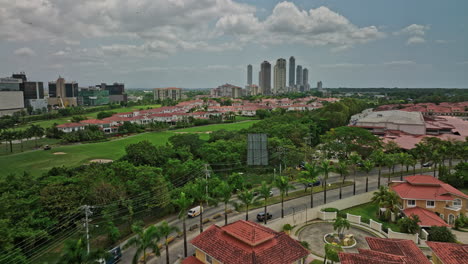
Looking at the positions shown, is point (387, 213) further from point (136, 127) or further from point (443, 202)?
point (136, 127)

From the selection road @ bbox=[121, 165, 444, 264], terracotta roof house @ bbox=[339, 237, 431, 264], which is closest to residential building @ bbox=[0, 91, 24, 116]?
road @ bbox=[121, 165, 444, 264]

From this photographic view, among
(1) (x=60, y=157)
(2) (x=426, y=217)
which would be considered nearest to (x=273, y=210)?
(2) (x=426, y=217)

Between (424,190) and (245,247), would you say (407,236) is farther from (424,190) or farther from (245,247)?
(245,247)

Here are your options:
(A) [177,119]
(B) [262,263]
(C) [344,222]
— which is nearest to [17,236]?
A: (B) [262,263]

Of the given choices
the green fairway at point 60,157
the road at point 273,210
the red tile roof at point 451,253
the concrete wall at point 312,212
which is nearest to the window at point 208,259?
the road at point 273,210

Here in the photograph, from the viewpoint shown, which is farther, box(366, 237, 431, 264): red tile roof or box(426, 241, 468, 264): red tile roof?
box(366, 237, 431, 264): red tile roof

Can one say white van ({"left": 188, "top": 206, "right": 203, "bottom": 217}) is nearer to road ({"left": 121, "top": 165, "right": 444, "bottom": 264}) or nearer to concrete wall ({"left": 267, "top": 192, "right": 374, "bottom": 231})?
road ({"left": 121, "top": 165, "right": 444, "bottom": 264})
